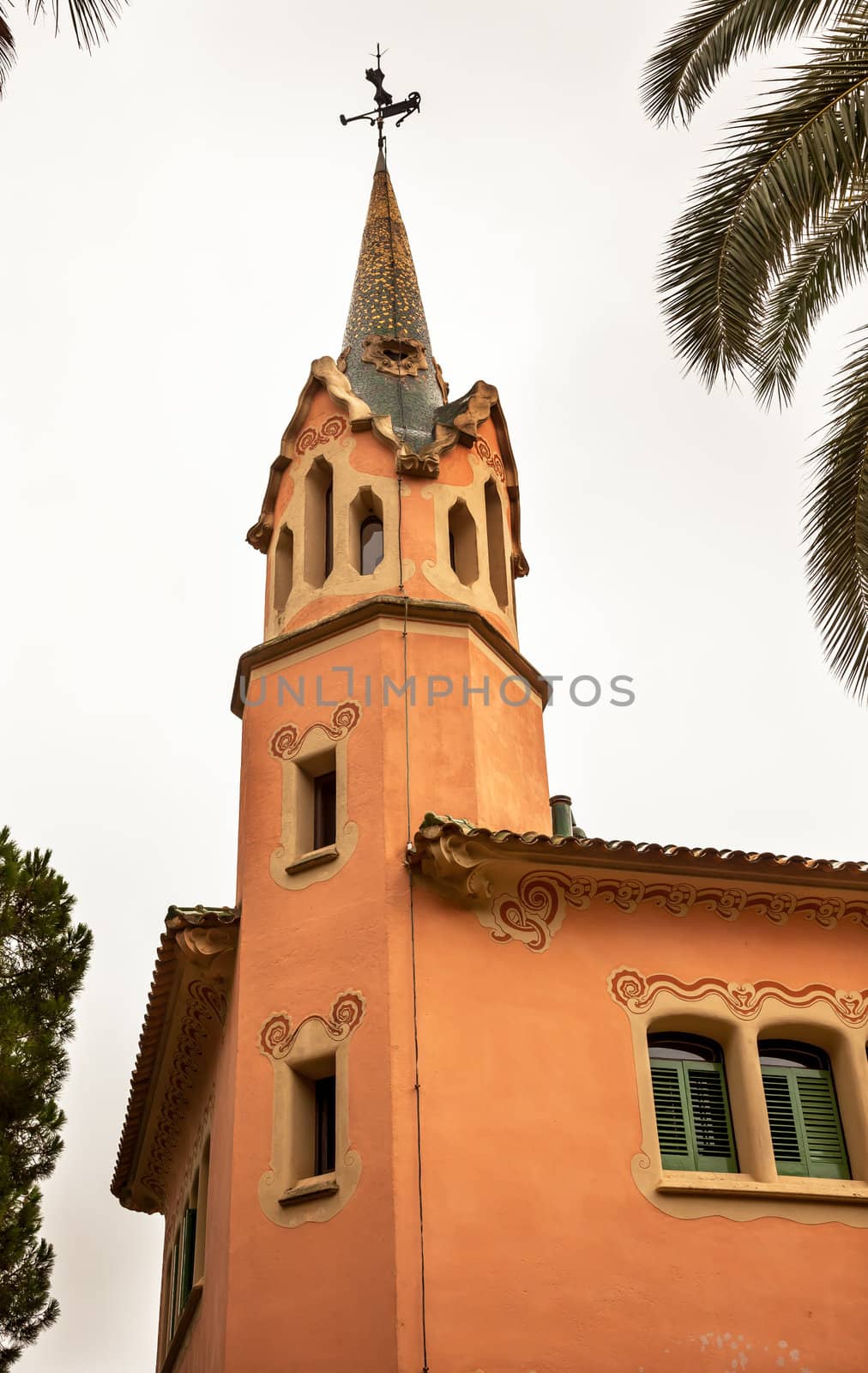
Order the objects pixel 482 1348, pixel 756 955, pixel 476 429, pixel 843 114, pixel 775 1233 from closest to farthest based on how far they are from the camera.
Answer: pixel 843 114 < pixel 482 1348 < pixel 775 1233 < pixel 756 955 < pixel 476 429

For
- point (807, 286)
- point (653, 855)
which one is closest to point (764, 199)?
point (807, 286)

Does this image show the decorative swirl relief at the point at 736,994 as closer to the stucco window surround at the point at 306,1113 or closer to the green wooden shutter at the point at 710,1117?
the green wooden shutter at the point at 710,1117

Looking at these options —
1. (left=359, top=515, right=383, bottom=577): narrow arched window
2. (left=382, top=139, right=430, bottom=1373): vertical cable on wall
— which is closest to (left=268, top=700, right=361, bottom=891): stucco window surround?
(left=382, top=139, right=430, bottom=1373): vertical cable on wall

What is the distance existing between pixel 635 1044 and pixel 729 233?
7347 millimetres

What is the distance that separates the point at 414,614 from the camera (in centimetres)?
1702

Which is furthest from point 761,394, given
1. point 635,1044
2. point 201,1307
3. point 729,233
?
point 201,1307

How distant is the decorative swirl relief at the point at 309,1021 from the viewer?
1419 cm

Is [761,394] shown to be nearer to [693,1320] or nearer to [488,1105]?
[488,1105]

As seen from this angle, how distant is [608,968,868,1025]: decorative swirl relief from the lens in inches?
578

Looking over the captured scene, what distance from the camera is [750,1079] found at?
47.5 feet

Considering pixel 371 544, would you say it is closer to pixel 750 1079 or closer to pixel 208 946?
pixel 208 946

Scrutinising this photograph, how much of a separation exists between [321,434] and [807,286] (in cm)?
742

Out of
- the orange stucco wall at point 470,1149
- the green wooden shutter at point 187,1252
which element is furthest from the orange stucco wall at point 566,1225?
the green wooden shutter at point 187,1252

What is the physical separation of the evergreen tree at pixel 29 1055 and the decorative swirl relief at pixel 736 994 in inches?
260
